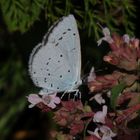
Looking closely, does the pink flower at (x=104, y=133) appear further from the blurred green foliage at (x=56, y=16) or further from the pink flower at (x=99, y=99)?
the blurred green foliage at (x=56, y=16)

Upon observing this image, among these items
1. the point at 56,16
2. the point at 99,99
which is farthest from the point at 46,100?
the point at 56,16

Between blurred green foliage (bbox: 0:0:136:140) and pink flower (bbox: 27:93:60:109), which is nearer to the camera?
pink flower (bbox: 27:93:60:109)

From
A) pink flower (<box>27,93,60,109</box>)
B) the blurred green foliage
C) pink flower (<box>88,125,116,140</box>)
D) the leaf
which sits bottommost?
pink flower (<box>88,125,116,140</box>)

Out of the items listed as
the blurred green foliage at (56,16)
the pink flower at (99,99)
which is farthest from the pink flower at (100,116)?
the blurred green foliage at (56,16)

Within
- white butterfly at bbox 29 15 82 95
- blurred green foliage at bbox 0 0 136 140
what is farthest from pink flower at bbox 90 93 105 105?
blurred green foliage at bbox 0 0 136 140

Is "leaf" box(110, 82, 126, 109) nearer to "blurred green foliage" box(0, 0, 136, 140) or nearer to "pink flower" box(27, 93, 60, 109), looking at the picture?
"pink flower" box(27, 93, 60, 109)

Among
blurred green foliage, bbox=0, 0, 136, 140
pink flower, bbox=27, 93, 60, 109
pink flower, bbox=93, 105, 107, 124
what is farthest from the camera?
blurred green foliage, bbox=0, 0, 136, 140

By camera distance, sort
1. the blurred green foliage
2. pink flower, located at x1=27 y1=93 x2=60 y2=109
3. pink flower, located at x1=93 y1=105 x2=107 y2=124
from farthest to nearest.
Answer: the blurred green foliage, pink flower, located at x1=27 y1=93 x2=60 y2=109, pink flower, located at x1=93 y1=105 x2=107 y2=124

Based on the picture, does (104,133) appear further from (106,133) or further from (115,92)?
(115,92)

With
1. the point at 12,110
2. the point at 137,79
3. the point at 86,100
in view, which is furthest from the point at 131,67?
the point at 12,110
